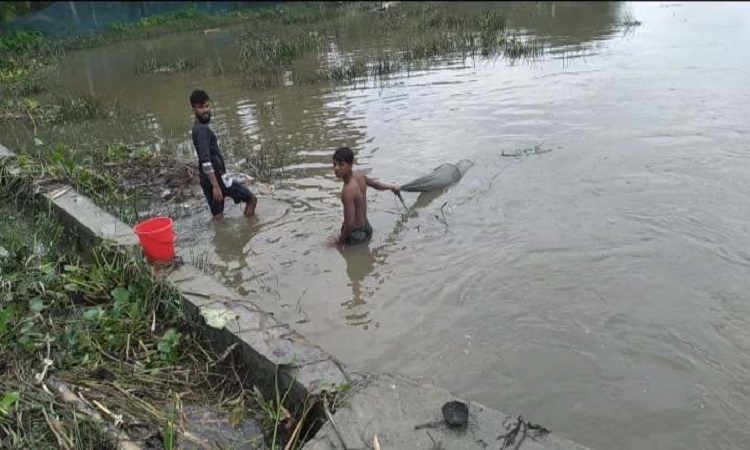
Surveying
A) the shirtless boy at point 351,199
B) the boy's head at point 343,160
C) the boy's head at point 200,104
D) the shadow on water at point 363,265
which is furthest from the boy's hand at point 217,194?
the boy's head at point 343,160

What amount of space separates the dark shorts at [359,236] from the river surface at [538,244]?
0.32 ft

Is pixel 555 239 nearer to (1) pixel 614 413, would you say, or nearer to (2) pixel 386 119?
(1) pixel 614 413

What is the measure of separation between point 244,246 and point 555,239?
2927 millimetres

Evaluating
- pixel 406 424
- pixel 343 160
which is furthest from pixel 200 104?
pixel 406 424

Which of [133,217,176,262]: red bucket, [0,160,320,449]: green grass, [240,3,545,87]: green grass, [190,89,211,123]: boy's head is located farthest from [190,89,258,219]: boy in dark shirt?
[240,3,545,87]: green grass

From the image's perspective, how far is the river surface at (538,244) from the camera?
12.0 ft

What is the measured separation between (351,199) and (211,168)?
1559mm

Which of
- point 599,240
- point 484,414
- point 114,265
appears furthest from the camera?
point 599,240

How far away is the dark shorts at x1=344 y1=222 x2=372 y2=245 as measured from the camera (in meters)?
5.64

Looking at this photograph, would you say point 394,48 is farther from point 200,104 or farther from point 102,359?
point 102,359

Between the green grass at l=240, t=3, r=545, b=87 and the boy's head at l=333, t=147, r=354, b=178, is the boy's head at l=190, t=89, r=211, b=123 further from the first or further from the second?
the green grass at l=240, t=3, r=545, b=87

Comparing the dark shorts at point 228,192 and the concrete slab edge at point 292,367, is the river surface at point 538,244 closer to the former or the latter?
the dark shorts at point 228,192

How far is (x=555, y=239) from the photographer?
5.48 metres

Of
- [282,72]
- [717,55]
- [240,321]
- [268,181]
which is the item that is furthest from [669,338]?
[282,72]
